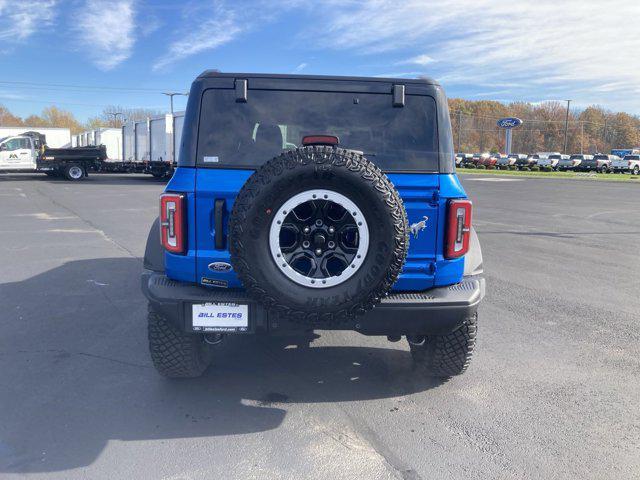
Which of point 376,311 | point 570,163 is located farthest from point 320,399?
point 570,163

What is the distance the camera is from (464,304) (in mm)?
3281

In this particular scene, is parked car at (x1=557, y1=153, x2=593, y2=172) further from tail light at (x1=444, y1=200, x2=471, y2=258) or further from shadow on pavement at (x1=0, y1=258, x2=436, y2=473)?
tail light at (x1=444, y1=200, x2=471, y2=258)

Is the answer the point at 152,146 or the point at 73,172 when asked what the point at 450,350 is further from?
the point at 73,172

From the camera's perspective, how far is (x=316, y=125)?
355cm

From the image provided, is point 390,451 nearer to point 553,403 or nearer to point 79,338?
point 553,403

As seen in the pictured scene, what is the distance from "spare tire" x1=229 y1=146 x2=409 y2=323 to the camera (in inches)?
115

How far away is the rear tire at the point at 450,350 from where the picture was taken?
377cm

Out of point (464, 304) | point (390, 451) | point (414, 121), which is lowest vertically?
point (390, 451)

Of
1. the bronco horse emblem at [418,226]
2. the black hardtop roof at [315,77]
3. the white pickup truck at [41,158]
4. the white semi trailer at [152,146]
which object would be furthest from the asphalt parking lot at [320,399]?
the white pickup truck at [41,158]

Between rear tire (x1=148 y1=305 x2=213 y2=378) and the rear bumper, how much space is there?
382 millimetres

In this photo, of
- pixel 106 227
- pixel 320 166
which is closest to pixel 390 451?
pixel 320 166

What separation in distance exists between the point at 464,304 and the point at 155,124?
2566 cm

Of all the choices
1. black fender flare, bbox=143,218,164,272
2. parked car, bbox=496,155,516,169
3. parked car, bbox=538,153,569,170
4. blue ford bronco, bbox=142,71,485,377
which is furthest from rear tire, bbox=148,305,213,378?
parked car, bbox=496,155,516,169

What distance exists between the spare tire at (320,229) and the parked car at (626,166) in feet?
194
